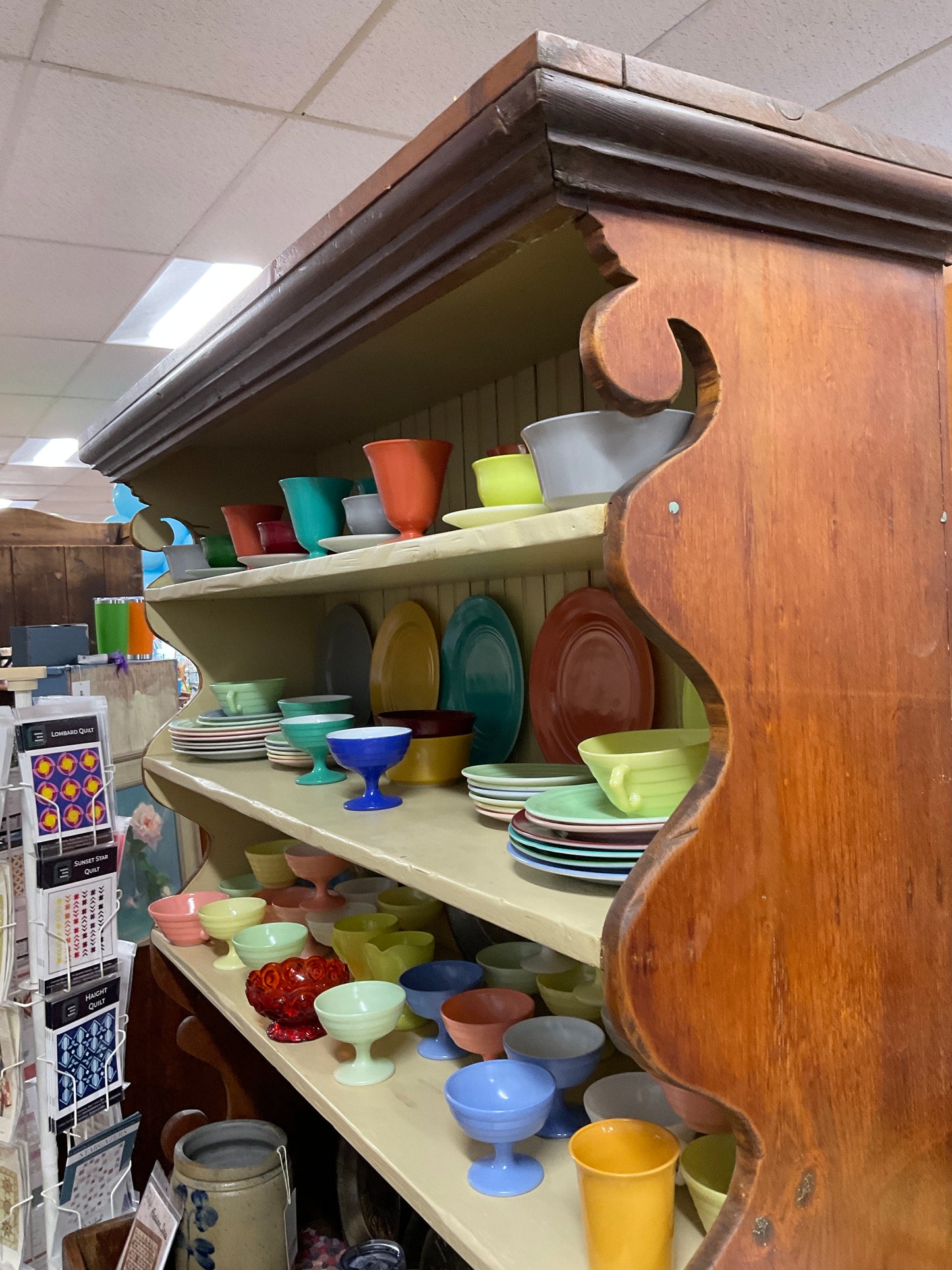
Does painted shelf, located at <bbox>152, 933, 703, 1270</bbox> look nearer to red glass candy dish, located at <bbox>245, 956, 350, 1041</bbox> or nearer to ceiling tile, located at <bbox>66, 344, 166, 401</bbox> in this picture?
red glass candy dish, located at <bbox>245, 956, 350, 1041</bbox>

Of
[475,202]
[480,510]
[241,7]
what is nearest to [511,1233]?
[480,510]

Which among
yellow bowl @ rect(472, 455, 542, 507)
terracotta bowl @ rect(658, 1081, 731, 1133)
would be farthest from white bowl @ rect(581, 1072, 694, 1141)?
yellow bowl @ rect(472, 455, 542, 507)

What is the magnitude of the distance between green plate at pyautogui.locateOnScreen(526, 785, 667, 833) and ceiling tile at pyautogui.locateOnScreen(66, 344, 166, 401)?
13.8 ft

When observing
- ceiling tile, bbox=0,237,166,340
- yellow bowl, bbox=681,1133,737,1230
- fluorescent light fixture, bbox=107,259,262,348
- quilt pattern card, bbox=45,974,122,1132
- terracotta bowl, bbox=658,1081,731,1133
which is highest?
fluorescent light fixture, bbox=107,259,262,348

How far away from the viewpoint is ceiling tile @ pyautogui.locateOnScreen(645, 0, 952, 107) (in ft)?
7.47

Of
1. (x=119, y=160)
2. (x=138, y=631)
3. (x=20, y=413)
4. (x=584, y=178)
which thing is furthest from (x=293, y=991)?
(x=20, y=413)

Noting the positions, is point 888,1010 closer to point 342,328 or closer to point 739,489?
point 739,489

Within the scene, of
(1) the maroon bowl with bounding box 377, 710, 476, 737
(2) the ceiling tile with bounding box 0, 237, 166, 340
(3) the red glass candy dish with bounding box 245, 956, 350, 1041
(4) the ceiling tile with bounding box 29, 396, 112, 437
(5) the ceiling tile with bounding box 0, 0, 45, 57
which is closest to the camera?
(3) the red glass candy dish with bounding box 245, 956, 350, 1041

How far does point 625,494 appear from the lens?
684 mm

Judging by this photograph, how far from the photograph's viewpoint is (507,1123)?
93 centimetres

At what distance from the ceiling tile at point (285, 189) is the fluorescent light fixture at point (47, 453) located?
3.60m

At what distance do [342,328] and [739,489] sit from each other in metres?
0.49

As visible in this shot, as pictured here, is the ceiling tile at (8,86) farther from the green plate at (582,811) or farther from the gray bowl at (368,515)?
the green plate at (582,811)

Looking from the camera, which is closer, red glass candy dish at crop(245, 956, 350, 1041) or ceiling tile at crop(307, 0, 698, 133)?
red glass candy dish at crop(245, 956, 350, 1041)
